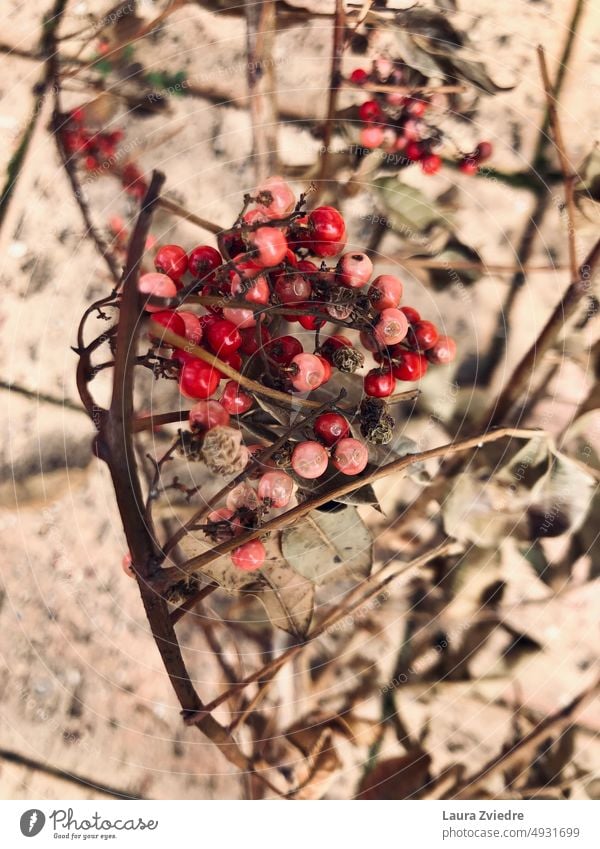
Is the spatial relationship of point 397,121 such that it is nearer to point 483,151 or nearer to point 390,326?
point 483,151

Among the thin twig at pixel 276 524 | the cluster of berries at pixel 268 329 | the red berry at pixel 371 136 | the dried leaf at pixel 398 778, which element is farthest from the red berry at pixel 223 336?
the dried leaf at pixel 398 778

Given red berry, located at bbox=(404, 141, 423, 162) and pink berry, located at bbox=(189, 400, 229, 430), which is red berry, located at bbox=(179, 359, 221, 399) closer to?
pink berry, located at bbox=(189, 400, 229, 430)

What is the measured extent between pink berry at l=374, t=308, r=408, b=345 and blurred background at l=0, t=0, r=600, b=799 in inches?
4.0

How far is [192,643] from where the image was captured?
0.48m

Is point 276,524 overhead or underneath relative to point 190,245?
underneath

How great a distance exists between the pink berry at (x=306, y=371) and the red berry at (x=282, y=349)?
15 mm

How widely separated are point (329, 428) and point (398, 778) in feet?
0.96

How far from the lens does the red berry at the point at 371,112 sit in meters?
0.46

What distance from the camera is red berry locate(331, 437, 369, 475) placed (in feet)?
1.18
